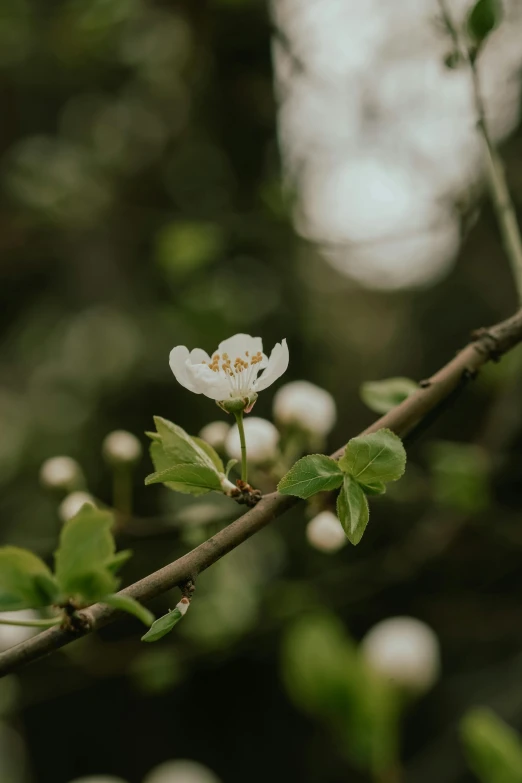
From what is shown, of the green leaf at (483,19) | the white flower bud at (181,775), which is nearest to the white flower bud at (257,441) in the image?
the green leaf at (483,19)

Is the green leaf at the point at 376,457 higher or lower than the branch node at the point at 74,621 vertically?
higher

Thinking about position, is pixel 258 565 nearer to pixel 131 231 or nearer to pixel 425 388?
pixel 131 231

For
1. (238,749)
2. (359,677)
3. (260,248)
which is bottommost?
(238,749)

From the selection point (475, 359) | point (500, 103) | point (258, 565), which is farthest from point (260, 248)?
point (475, 359)

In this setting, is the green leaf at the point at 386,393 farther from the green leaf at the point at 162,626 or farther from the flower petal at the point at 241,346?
the green leaf at the point at 162,626

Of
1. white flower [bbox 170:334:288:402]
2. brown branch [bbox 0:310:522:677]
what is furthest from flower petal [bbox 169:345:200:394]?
brown branch [bbox 0:310:522:677]

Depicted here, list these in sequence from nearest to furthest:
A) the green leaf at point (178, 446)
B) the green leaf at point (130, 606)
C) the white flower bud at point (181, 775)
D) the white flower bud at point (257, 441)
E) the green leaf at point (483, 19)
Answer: the green leaf at point (130, 606) < the green leaf at point (178, 446) < the green leaf at point (483, 19) < the white flower bud at point (257, 441) < the white flower bud at point (181, 775)
